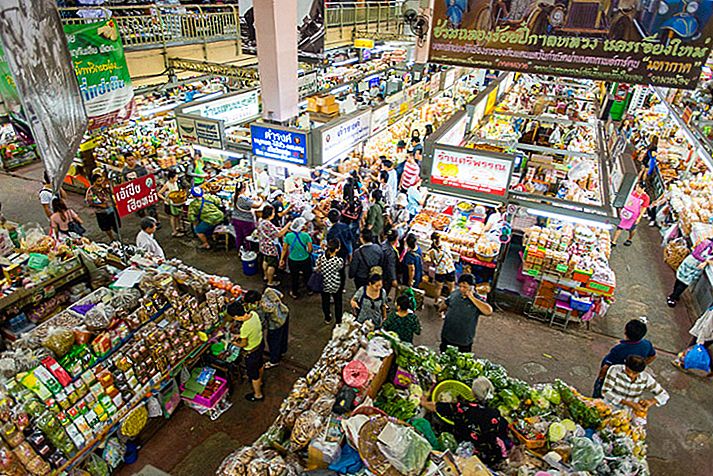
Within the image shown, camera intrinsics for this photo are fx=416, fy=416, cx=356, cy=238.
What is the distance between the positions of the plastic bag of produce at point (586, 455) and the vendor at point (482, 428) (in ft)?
1.80

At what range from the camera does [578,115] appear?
1325 cm

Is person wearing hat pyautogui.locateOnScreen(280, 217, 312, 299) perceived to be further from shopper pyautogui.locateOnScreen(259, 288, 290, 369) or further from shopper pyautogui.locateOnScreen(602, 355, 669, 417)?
shopper pyautogui.locateOnScreen(602, 355, 669, 417)

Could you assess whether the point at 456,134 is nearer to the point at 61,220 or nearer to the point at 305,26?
the point at 305,26

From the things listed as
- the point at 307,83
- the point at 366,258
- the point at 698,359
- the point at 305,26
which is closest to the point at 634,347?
the point at 698,359

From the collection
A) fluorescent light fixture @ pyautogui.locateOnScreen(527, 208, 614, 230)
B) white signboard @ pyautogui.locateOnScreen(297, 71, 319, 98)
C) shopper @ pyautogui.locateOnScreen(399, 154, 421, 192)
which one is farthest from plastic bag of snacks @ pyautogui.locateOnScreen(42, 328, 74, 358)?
white signboard @ pyautogui.locateOnScreen(297, 71, 319, 98)

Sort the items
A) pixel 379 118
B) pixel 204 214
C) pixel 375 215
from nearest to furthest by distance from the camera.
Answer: pixel 375 215 < pixel 379 118 < pixel 204 214

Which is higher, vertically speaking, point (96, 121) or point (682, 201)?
point (96, 121)

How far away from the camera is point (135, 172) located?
34.0 feet

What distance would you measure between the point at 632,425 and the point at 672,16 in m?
4.87

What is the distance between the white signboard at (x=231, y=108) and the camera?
814cm

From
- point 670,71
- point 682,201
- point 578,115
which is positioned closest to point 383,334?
point 670,71

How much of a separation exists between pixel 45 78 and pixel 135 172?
8072 mm

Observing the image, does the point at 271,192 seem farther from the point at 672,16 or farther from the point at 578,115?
the point at 578,115

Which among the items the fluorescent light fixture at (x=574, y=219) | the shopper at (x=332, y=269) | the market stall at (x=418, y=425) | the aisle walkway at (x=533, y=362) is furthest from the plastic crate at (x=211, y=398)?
the fluorescent light fixture at (x=574, y=219)
